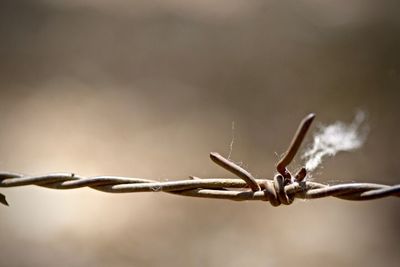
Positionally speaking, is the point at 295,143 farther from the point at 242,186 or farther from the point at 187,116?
the point at 187,116

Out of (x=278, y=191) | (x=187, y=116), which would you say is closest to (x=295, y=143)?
(x=278, y=191)

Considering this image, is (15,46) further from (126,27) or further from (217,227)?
(217,227)

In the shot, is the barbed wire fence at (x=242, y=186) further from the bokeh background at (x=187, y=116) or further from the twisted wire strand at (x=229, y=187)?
the bokeh background at (x=187, y=116)

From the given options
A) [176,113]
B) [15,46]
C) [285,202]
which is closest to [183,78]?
[176,113]

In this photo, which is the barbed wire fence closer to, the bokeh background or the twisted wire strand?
the twisted wire strand

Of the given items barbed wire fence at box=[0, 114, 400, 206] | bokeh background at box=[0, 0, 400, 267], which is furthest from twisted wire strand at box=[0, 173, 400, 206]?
bokeh background at box=[0, 0, 400, 267]

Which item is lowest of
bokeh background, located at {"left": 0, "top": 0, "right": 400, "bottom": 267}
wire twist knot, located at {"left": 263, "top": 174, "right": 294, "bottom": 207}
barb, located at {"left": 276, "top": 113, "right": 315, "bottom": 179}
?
wire twist knot, located at {"left": 263, "top": 174, "right": 294, "bottom": 207}
